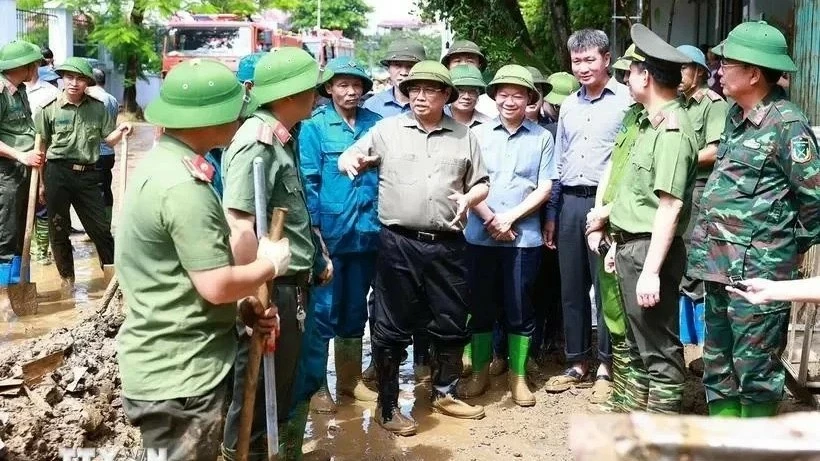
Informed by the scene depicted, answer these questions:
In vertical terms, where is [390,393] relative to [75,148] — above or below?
below

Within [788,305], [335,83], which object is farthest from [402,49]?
[788,305]

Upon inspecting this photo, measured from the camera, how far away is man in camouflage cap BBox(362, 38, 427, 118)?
6637 millimetres

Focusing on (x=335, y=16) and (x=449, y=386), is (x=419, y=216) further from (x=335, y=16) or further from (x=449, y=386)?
(x=335, y=16)

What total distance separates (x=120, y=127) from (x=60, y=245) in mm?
1195

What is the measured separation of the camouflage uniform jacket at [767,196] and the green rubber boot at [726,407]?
0.61 m

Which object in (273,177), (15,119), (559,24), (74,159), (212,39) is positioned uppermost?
(212,39)

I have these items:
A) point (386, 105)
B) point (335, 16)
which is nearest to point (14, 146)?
point (386, 105)

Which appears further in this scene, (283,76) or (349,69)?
(349,69)

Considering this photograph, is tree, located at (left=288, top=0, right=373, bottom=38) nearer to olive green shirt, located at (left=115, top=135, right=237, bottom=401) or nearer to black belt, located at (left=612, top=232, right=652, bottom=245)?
black belt, located at (left=612, top=232, right=652, bottom=245)

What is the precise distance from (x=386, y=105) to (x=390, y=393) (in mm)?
2254

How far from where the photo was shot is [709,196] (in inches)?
167

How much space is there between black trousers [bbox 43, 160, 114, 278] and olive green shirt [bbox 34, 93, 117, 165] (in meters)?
0.12

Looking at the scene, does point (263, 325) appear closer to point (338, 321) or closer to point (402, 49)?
point (338, 321)

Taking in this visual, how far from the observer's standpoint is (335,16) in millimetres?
65438
